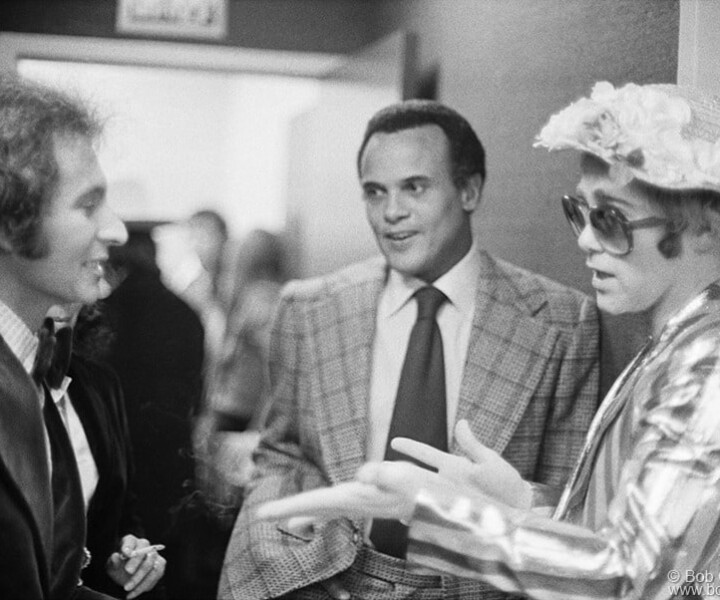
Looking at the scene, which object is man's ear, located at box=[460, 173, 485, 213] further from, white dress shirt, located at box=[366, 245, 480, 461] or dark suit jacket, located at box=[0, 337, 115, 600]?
dark suit jacket, located at box=[0, 337, 115, 600]

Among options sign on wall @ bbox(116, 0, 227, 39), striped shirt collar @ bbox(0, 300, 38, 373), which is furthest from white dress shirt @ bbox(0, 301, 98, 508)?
sign on wall @ bbox(116, 0, 227, 39)

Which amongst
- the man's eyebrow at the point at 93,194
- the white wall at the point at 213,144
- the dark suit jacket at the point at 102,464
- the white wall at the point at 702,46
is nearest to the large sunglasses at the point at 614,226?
the white wall at the point at 702,46

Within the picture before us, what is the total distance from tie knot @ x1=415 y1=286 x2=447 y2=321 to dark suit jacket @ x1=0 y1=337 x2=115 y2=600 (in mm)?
1155

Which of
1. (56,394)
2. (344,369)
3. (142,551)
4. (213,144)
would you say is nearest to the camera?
(56,394)

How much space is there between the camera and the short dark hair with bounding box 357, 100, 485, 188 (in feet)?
9.04

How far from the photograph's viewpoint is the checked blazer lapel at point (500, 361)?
246 cm

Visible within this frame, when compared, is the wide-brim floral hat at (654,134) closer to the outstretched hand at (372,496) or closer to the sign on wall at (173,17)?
the outstretched hand at (372,496)

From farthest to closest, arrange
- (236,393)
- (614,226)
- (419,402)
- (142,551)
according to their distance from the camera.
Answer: (236,393) → (419,402) → (142,551) → (614,226)

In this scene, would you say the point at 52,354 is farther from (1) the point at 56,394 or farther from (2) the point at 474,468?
(2) the point at 474,468

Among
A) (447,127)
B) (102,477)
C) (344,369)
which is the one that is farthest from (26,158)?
(447,127)

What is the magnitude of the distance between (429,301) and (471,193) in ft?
1.16

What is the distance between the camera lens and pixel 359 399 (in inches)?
100

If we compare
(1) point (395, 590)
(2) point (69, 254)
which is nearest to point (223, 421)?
(1) point (395, 590)

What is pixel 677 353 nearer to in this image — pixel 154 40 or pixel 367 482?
pixel 367 482
